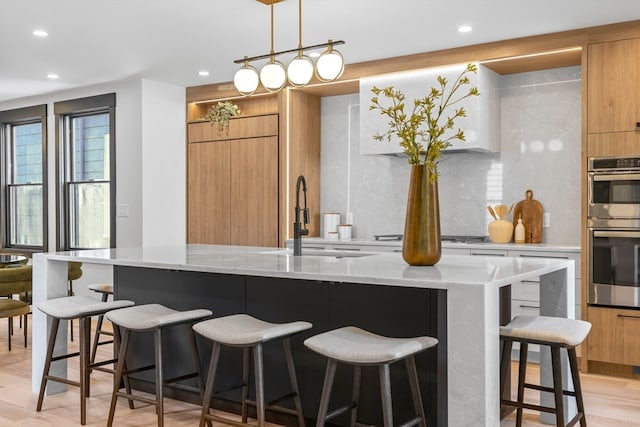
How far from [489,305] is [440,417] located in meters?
0.53

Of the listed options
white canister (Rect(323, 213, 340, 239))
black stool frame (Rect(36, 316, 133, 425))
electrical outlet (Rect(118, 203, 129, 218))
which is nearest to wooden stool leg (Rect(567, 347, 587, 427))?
black stool frame (Rect(36, 316, 133, 425))

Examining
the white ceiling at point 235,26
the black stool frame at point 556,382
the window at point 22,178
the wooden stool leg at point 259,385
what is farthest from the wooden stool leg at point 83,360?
the window at point 22,178

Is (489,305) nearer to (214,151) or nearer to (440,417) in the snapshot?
(440,417)

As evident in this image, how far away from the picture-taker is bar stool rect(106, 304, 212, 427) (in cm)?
313

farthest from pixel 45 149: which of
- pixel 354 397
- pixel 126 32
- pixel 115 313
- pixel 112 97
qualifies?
pixel 354 397

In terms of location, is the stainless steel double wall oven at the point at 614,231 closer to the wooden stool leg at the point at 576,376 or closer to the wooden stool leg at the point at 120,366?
the wooden stool leg at the point at 576,376

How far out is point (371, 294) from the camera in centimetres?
307

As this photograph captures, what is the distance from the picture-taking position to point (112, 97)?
22.1 ft

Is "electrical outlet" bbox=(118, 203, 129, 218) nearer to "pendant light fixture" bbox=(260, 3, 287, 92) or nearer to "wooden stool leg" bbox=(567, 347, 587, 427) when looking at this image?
"pendant light fixture" bbox=(260, 3, 287, 92)

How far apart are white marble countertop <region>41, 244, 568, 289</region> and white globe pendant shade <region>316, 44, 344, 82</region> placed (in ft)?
3.66

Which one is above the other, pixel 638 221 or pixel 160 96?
pixel 160 96

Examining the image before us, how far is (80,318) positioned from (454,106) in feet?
10.8

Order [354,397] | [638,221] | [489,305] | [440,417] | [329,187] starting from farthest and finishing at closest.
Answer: [329,187], [638,221], [354,397], [440,417], [489,305]

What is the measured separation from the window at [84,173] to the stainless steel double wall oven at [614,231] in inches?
194
